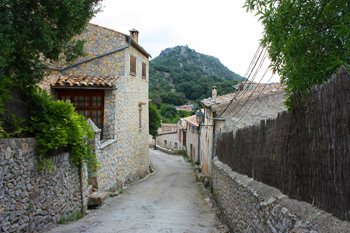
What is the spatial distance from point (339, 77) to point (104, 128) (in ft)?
48.3

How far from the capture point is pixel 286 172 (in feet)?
16.8

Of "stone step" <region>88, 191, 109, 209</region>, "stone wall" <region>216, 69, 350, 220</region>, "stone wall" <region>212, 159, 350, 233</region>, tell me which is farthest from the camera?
"stone step" <region>88, 191, 109, 209</region>

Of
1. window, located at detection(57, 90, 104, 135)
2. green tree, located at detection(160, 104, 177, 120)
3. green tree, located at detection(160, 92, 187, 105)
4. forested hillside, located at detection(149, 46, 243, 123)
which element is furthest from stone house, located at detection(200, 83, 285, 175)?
green tree, located at detection(160, 92, 187, 105)

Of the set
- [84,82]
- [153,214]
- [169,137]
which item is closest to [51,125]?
[153,214]

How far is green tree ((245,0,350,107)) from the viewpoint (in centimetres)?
494

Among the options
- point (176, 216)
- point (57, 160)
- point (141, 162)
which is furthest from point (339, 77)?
point (141, 162)

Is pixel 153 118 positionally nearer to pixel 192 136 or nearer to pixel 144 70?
pixel 192 136

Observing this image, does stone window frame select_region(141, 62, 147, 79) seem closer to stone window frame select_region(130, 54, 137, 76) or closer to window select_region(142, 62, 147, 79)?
window select_region(142, 62, 147, 79)

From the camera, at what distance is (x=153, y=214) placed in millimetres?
11461

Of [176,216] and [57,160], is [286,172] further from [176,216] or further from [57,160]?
[176,216]

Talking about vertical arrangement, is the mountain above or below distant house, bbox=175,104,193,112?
above

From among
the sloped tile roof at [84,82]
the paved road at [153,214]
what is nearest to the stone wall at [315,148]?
the paved road at [153,214]

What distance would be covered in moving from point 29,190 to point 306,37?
5817 millimetres

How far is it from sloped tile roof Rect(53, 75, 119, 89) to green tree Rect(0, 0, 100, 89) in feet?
25.8
